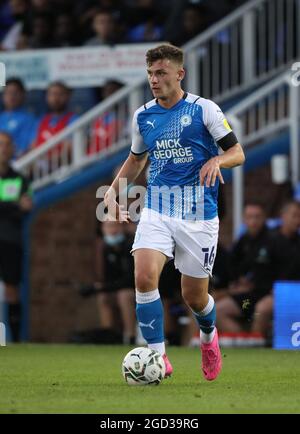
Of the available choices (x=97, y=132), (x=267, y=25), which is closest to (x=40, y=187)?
(x=97, y=132)

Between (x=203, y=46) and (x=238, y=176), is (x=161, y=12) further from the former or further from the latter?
(x=238, y=176)

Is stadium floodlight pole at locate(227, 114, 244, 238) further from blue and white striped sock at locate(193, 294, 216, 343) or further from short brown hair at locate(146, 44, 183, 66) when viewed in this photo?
short brown hair at locate(146, 44, 183, 66)

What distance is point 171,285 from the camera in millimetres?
14914

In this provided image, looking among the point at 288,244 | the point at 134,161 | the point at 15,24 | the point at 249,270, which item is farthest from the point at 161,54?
the point at 15,24

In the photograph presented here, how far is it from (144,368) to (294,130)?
7.25m

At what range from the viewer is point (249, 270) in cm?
1470

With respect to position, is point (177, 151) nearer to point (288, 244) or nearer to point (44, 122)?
point (288, 244)

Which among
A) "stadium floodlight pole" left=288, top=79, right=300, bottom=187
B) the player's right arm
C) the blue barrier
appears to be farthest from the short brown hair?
"stadium floodlight pole" left=288, top=79, right=300, bottom=187

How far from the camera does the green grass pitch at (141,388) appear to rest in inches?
296

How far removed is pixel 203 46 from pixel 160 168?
8.37 m

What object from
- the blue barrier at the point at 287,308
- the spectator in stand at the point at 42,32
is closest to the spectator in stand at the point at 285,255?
the blue barrier at the point at 287,308

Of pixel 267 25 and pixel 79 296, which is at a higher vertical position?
pixel 267 25

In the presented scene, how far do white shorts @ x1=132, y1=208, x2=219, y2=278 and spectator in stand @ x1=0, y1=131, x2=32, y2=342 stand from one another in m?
6.34

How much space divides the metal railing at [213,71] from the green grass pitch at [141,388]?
4141 mm
